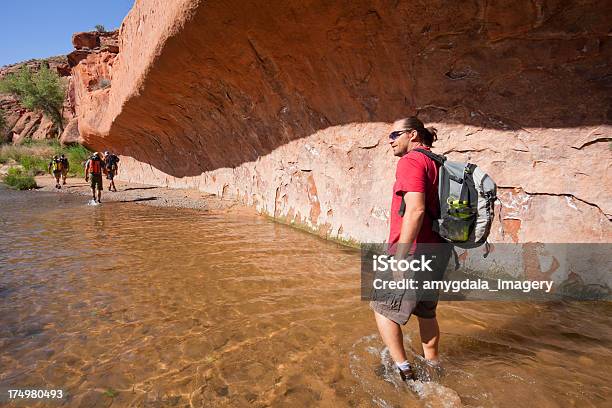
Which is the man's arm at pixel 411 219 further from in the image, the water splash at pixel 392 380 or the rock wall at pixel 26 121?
the rock wall at pixel 26 121

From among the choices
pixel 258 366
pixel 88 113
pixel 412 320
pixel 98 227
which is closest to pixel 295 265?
pixel 412 320

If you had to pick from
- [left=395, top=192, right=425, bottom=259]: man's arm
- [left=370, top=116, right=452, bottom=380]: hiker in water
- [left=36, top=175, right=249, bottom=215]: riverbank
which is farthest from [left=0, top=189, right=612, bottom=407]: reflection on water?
[left=36, top=175, right=249, bottom=215]: riverbank

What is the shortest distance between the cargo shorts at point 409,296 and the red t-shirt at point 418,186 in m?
0.08

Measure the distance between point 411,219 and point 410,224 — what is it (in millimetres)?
26

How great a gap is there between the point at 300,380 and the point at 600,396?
5.41 ft

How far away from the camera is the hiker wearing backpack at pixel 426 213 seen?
1.76 metres

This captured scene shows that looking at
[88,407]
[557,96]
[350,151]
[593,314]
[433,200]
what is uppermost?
[557,96]

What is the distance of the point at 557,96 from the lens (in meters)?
3.32

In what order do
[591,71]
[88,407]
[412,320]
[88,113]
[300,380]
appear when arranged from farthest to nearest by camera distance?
Answer: [88,113]
[591,71]
[412,320]
[300,380]
[88,407]

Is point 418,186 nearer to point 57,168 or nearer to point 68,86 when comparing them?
point 57,168

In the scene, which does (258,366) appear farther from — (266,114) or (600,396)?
(266,114)

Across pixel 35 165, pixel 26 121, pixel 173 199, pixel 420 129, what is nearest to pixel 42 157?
pixel 35 165

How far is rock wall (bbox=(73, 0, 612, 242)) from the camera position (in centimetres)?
320

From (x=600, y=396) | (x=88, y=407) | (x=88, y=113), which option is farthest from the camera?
(x=88, y=113)
